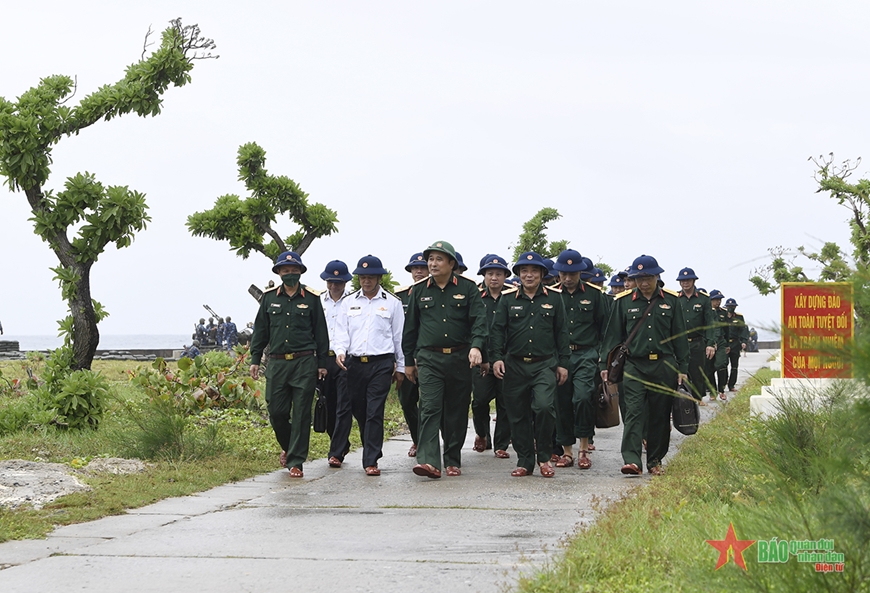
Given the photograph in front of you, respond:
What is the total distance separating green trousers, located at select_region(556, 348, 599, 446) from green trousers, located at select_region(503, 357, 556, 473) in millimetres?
1006

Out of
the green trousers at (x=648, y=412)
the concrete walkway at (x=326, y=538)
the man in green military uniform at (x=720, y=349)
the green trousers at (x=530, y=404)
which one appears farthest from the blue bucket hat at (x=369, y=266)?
the man in green military uniform at (x=720, y=349)

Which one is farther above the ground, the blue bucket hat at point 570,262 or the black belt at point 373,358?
the blue bucket hat at point 570,262

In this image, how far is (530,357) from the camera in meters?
10.4

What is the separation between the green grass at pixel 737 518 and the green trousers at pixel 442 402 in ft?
6.57

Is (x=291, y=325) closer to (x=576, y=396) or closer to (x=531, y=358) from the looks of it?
(x=531, y=358)

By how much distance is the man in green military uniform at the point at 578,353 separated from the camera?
11336 millimetres

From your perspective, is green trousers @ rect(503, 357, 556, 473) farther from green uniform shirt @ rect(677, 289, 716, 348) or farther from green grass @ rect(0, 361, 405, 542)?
green uniform shirt @ rect(677, 289, 716, 348)

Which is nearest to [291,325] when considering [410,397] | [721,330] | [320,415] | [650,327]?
[320,415]

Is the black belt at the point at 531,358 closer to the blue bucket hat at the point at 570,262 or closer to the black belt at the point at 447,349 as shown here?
the black belt at the point at 447,349

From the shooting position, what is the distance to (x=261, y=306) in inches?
428

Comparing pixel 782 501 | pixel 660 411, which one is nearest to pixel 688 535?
pixel 782 501

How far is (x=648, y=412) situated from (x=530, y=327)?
135cm

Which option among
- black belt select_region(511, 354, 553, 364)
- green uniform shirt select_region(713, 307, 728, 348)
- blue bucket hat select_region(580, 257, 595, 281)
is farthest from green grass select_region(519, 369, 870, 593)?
green uniform shirt select_region(713, 307, 728, 348)

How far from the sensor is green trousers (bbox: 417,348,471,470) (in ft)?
33.0
